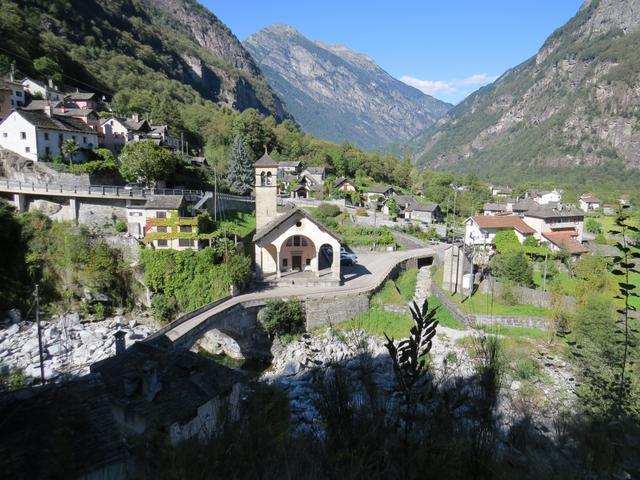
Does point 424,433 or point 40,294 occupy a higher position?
point 424,433

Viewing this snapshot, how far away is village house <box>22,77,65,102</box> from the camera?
43406mm

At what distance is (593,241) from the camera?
45.2 metres

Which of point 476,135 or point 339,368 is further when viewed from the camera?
point 476,135

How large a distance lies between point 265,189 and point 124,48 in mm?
80157

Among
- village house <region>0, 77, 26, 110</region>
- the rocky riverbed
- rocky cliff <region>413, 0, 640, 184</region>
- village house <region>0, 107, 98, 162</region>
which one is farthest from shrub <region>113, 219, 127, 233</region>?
rocky cliff <region>413, 0, 640, 184</region>

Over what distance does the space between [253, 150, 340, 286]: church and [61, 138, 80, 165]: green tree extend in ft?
47.7

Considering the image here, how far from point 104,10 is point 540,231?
9983 centimetres

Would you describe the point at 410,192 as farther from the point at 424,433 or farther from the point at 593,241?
the point at 424,433

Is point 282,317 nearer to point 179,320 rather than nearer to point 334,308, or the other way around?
point 334,308

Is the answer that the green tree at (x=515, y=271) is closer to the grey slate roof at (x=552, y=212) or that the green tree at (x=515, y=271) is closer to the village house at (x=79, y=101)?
the grey slate roof at (x=552, y=212)

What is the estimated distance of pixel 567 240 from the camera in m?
39.3

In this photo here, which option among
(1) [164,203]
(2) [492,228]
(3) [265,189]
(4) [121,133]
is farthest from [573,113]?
(1) [164,203]

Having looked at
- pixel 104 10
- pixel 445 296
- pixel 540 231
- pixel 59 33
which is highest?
pixel 104 10

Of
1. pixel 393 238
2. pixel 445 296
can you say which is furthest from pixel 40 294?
pixel 393 238
